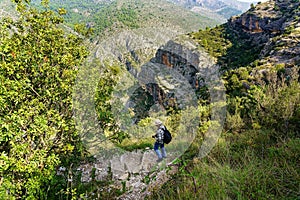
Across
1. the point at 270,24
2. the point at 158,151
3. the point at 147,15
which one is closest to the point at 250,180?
the point at 158,151

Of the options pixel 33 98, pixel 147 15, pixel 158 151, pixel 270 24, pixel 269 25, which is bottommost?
pixel 158 151

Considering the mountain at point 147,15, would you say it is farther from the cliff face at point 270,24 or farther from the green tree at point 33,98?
the green tree at point 33,98

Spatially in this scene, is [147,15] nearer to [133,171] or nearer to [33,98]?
[133,171]

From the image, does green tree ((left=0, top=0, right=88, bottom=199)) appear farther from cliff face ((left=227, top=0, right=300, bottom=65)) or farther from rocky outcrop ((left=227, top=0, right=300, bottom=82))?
rocky outcrop ((left=227, top=0, right=300, bottom=82))

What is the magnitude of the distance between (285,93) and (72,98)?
6.05m

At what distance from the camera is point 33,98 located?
14.0 ft

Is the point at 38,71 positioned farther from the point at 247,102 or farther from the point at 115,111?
the point at 247,102

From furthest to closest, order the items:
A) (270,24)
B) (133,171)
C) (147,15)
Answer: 1. (147,15)
2. (270,24)
3. (133,171)

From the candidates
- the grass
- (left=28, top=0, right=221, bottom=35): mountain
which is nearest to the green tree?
the grass

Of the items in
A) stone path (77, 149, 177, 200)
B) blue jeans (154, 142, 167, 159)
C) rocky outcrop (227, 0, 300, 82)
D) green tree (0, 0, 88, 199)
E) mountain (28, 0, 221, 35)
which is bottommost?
stone path (77, 149, 177, 200)

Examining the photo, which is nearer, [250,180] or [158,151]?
[250,180]

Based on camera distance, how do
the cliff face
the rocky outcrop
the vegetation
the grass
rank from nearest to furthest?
the grass
the vegetation
the cliff face
the rocky outcrop

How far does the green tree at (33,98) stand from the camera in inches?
141

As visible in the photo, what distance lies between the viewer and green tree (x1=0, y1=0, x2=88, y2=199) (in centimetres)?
359
